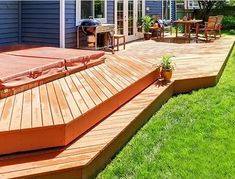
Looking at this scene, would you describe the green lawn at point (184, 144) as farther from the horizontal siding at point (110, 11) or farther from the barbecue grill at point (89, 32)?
the horizontal siding at point (110, 11)

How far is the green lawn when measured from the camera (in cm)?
340

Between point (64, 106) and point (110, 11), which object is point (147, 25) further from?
point (64, 106)

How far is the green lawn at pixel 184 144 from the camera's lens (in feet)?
11.2

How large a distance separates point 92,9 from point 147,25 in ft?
13.2

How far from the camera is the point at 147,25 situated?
13.0m

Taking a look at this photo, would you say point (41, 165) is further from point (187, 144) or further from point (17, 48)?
point (17, 48)

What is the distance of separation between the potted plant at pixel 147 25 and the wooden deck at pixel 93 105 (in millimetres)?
5954

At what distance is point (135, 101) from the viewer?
489 cm

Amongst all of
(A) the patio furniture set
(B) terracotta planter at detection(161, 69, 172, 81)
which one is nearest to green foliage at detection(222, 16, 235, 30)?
(A) the patio furniture set

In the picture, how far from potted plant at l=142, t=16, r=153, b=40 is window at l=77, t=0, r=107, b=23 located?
3.22 meters

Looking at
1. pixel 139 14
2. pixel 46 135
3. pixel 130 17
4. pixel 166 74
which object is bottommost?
pixel 46 135

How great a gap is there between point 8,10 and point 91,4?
223 centimetres

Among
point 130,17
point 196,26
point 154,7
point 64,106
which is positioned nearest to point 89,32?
point 130,17

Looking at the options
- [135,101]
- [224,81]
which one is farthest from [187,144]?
[224,81]
